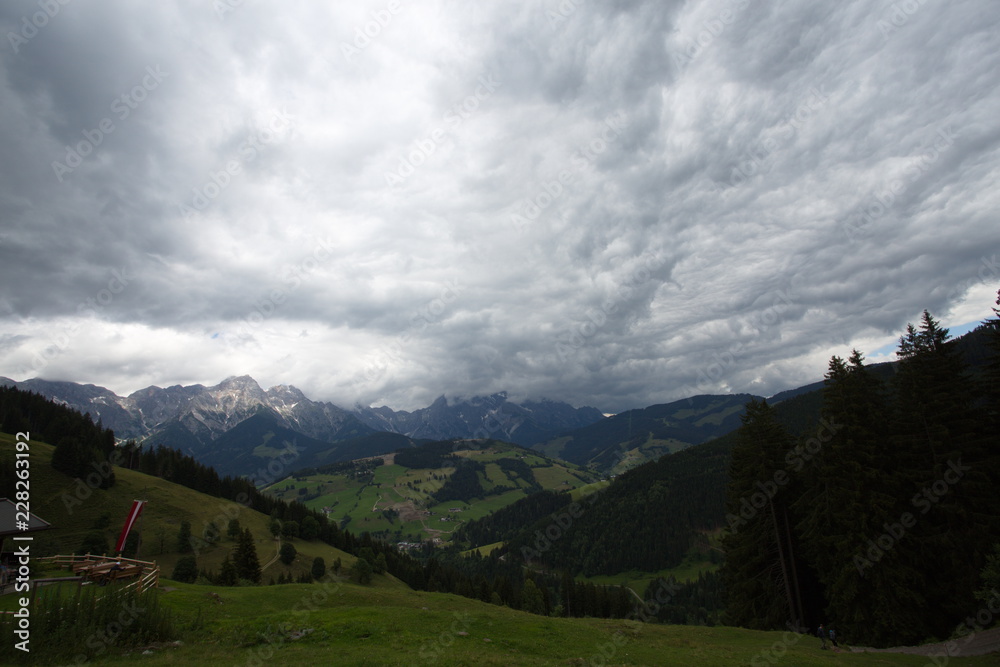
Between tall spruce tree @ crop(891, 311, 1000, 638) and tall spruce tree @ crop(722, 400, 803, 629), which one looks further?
tall spruce tree @ crop(722, 400, 803, 629)

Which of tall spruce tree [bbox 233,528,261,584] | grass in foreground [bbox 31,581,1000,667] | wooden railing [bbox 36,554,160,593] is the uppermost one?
wooden railing [bbox 36,554,160,593]

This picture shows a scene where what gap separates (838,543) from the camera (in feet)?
120

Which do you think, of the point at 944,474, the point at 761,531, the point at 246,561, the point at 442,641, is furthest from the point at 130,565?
the point at 944,474

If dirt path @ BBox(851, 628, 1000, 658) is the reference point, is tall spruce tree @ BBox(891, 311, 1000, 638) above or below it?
above

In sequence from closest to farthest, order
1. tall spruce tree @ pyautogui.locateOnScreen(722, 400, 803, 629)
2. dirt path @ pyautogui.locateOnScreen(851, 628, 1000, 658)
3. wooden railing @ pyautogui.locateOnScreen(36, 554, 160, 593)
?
wooden railing @ pyautogui.locateOnScreen(36, 554, 160, 593) < dirt path @ pyautogui.locateOnScreen(851, 628, 1000, 658) < tall spruce tree @ pyautogui.locateOnScreen(722, 400, 803, 629)

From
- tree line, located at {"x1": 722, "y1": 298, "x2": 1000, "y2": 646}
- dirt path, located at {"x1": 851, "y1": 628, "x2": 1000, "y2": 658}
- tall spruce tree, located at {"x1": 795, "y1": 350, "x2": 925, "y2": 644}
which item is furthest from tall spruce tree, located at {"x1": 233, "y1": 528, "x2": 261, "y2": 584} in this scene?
dirt path, located at {"x1": 851, "y1": 628, "x2": 1000, "y2": 658}

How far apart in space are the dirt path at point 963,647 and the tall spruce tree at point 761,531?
9.87 m

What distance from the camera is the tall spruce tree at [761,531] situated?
43.9 m

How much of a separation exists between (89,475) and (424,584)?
8173 cm

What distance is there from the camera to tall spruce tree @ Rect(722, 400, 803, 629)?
1730 inches

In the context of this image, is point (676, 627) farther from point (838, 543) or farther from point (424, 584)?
point (424, 584)

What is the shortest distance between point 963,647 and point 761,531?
16549mm

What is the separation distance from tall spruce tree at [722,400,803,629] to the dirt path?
987 centimetres

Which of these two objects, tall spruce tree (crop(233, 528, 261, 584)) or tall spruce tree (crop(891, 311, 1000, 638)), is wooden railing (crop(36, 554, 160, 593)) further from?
tall spruce tree (crop(891, 311, 1000, 638))
